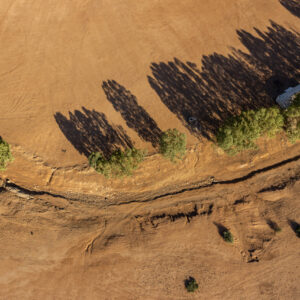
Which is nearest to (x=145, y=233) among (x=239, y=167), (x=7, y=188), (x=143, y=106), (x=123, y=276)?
(x=123, y=276)

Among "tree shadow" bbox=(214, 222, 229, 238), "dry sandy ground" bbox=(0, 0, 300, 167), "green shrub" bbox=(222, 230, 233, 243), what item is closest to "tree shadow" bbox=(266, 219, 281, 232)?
"green shrub" bbox=(222, 230, 233, 243)

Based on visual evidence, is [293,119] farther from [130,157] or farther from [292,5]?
[130,157]

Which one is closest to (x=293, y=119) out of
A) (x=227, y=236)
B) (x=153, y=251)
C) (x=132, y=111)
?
(x=227, y=236)

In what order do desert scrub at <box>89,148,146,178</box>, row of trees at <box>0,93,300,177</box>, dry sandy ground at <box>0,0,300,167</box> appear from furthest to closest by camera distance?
dry sandy ground at <box>0,0,300,167</box>
desert scrub at <box>89,148,146,178</box>
row of trees at <box>0,93,300,177</box>

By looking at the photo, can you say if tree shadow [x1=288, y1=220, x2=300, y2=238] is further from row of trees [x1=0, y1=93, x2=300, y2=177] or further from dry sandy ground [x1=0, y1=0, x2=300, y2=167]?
dry sandy ground [x1=0, y1=0, x2=300, y2=167]

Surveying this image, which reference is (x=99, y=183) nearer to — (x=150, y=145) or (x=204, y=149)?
(x=150, y=145)
